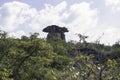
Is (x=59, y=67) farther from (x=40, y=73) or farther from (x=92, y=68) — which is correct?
(x=92, y=68)

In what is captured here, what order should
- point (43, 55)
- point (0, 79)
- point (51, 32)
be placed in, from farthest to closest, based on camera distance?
point (51, 32) → point (43, 55) → point (0, 79)

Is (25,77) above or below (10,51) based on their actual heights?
below

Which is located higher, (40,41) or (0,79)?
(40,41)

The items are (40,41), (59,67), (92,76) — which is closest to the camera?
(92,76)

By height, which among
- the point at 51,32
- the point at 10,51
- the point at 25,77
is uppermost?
the point at 51,32

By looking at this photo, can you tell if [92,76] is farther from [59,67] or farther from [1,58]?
[59,67]

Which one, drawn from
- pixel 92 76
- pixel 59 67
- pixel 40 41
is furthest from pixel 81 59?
pixel 59 67

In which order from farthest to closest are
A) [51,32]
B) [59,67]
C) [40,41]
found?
[51,32]
[59,67]
[40,41]

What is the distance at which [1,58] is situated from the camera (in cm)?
3281

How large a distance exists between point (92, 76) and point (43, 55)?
58.5 ft

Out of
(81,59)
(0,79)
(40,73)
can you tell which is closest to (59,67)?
(40,73)

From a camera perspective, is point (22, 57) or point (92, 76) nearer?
point (92, 76)

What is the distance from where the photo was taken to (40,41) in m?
31.9

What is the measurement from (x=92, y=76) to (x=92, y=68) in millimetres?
1151
